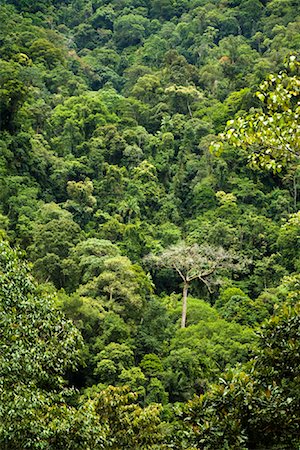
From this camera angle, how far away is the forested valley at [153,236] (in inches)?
150

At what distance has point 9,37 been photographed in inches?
1453

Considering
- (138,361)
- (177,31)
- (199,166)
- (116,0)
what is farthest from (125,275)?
(116,0)

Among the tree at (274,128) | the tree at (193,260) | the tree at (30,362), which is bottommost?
the tree at (193,260)

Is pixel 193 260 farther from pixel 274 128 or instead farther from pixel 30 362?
pixel 274 128

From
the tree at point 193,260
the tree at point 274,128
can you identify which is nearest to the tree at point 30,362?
the tree at point 274,128

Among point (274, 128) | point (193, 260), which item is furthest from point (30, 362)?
point (193, 260)

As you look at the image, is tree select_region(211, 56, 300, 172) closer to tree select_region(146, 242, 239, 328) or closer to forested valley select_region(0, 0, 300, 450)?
forested valley select_region(0, 0, 300, 450)

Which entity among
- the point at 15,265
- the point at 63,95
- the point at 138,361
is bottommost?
the point at 138,361

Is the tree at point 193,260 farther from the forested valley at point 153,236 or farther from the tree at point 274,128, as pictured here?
the tree at point 274,128

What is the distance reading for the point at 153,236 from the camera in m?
27.4

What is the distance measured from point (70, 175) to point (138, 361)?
13.7 m

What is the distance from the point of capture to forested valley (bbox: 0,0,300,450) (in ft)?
12.5

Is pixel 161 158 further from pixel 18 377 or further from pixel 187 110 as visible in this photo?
pixel 18 377

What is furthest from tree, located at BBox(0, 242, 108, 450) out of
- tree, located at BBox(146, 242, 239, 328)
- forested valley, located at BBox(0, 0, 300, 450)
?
tree, located at BBox(146, 242, 239, 328)
